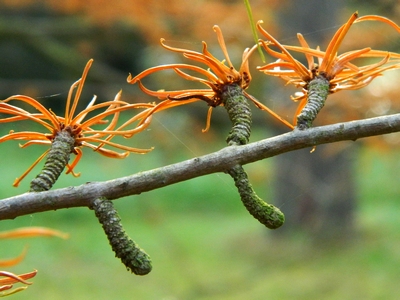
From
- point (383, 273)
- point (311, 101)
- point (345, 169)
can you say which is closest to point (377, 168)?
point (345, 169)

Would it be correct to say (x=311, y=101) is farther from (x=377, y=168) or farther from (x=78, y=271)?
(x=377, y=168)

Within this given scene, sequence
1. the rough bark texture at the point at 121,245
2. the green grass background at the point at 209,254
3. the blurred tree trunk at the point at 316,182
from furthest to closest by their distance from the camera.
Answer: the blurred tree trunk at the point at 316,182, the green grass background at the point at 209,254, the rough bark texture at the point at 121,245

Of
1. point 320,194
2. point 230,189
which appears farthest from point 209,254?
point 320,194

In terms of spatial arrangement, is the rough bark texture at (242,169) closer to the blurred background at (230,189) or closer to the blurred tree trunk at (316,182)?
the blurred background at (230,189)

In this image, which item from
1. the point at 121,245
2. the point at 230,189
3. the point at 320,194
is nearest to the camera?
the point at 121,245

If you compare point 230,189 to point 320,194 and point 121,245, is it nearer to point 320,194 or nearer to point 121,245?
point 320,194

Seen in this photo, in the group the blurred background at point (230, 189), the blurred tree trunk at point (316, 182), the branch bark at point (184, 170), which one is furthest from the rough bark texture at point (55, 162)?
the blurred tree trunk at point (316, 182)
